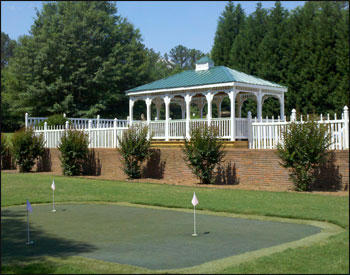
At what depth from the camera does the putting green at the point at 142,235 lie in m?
7.89

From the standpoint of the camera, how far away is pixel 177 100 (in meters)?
29.6

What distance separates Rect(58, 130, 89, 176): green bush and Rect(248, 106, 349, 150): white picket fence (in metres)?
8.39

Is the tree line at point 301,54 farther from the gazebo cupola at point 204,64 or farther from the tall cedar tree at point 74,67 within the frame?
the tall cedar tree at point 74,67

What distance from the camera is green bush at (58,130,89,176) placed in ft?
79.5

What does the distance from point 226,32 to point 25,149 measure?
19794 mm

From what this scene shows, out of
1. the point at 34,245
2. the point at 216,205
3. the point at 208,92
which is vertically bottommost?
the point at 34,245

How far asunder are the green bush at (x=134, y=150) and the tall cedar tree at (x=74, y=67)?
2338 centimetres

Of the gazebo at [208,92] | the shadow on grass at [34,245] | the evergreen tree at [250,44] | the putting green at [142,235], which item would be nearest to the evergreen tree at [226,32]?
the evergreen tree at [250,44]

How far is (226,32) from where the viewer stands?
3931 centimetres

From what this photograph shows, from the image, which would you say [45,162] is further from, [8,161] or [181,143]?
[181,143]

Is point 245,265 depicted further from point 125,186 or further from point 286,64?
point 286,64

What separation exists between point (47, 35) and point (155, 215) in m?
38.2

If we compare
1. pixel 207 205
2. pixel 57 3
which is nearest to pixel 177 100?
pixel 207 205

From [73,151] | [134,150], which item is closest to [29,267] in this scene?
[134,150]
